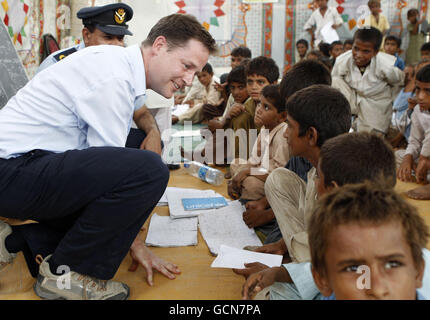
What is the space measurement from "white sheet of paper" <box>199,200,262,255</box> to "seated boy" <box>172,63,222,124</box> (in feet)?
8.53

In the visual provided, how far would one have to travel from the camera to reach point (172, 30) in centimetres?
158

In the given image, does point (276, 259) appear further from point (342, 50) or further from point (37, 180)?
point (342, 50)

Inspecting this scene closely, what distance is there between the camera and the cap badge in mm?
2238

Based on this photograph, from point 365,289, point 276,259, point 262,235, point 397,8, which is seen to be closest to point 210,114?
point 262,235

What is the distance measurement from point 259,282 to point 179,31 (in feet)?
3.04

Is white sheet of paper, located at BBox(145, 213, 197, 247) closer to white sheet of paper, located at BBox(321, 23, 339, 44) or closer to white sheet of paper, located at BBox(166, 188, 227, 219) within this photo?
white sheet of paper, located at BBox(166, 188, 227, 219)

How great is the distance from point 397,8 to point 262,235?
7.77 metres

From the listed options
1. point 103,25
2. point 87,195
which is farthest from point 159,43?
point 103,25

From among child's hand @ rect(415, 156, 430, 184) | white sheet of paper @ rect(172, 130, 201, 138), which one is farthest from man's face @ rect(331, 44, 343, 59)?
child's hand @ rect(415, 156, 430, 184)

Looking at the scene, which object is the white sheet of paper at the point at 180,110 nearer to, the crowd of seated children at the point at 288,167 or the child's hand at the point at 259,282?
the crowd of seated children at the point at 288,167

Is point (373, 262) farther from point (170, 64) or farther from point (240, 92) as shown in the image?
point (240, 92)

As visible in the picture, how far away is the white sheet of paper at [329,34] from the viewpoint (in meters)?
7.61

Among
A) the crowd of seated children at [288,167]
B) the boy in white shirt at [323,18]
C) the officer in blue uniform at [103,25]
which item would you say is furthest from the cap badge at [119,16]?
the boy in white shirt at [323,18]

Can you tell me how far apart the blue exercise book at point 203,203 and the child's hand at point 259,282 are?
89 centimetres
